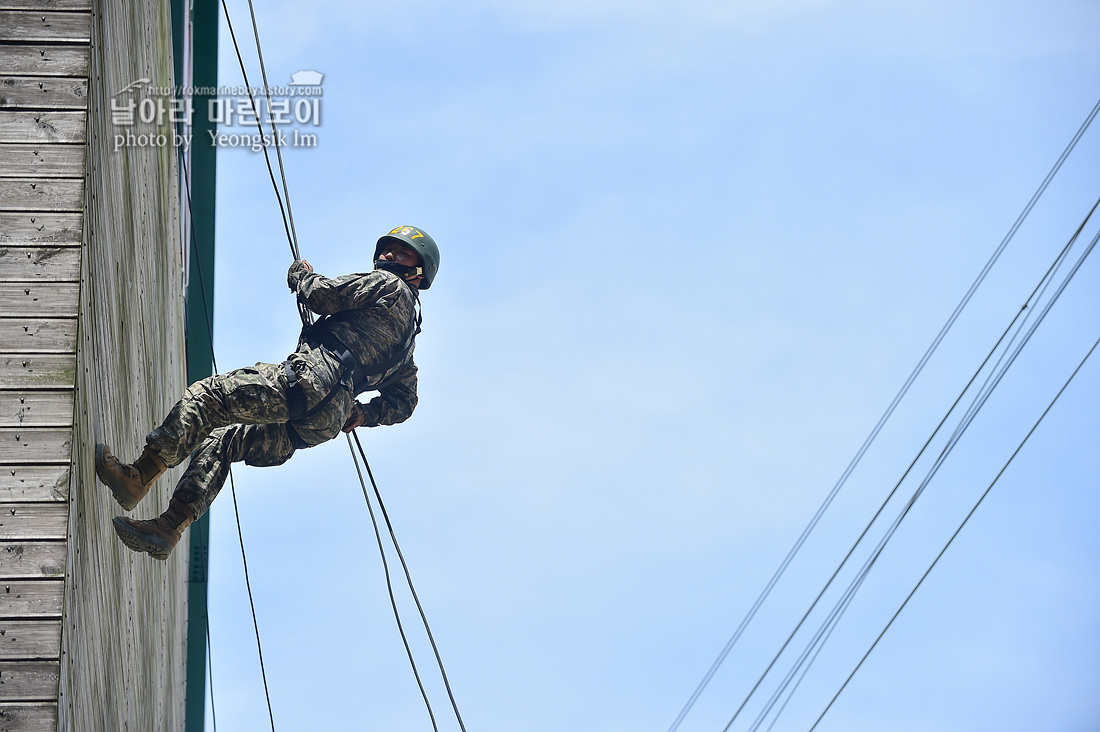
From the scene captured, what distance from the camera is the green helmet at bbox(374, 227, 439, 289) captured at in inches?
301

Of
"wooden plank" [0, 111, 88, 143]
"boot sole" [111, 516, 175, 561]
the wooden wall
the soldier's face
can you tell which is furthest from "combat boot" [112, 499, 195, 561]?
the soldier's face

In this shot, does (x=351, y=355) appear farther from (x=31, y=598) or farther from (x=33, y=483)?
(x=31, y=598)

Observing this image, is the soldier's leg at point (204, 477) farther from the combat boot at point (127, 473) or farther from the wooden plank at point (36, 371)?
the wooden plank at point (36, 371)

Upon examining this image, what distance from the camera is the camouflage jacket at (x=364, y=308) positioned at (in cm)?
707

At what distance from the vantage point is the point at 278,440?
7168mm

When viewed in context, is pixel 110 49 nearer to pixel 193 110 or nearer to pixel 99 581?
pixel 99 581

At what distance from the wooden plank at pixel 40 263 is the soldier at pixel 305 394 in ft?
3.30

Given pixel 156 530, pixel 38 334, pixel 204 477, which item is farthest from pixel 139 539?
pixel 38 334

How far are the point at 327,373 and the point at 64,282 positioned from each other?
1780mm

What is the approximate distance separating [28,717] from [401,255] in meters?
3.62

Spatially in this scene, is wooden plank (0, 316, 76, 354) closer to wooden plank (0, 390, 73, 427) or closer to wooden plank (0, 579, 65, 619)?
wooden plank (0, 390, 73, 427)

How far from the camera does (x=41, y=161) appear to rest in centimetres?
554

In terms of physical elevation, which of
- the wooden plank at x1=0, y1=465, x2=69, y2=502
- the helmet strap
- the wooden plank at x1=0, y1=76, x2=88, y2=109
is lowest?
the wooden plank at x1=0, y1=465, x2=69, y2=502

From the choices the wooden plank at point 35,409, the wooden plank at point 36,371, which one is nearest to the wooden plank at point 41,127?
the wooden plank at point 36,371
